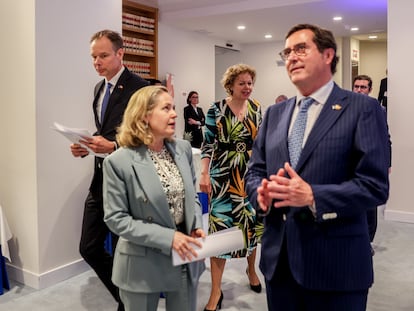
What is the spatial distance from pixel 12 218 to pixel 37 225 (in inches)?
12.4

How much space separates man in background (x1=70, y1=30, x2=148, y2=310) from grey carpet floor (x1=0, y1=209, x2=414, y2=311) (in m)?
0.48

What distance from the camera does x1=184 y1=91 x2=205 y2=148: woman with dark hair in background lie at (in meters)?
9.62

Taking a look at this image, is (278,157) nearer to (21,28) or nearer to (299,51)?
(299,51)

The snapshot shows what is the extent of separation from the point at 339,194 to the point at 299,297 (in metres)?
0.43

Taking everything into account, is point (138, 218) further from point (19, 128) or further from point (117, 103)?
point (19, 128)

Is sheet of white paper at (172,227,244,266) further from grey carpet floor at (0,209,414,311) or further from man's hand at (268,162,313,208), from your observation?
Answer: grey carpet floor at (0,209,414,311)

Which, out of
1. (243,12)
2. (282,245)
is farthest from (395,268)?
(243,12)

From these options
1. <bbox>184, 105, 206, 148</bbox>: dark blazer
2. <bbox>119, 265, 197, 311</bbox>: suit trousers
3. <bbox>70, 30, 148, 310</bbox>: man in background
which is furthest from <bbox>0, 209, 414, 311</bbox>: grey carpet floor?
<bbox>184, 105, 206, 148</bbox>: dark blazer

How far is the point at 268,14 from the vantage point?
8414 millimetres

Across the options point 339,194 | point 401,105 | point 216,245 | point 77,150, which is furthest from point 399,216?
point 339,194

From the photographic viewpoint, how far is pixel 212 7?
8445 mm

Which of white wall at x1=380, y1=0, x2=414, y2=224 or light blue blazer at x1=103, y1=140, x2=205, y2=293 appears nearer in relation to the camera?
light blue blazer at x1=103, y1=140, x2=205, y2=293

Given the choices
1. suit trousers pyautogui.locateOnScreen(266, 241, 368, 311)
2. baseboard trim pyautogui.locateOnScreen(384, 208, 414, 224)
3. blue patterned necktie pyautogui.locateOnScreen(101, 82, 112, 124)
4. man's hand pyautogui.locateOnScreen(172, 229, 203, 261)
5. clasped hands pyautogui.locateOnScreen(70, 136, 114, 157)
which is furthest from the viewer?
baseboard trim pyautogui.locateOnScreen(384, 208, 414, 224)

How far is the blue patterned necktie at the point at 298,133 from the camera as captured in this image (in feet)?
5.05
